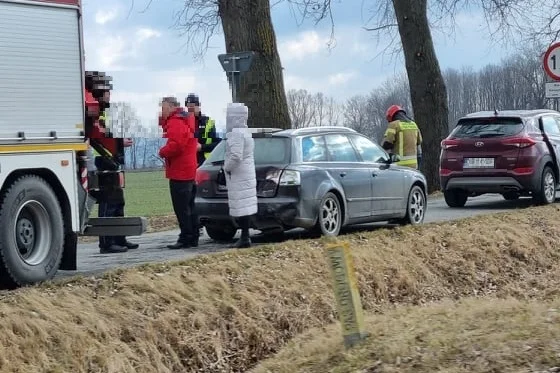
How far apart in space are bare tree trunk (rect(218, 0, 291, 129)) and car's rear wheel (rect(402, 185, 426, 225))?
4.36 m

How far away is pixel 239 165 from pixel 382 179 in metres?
2.93

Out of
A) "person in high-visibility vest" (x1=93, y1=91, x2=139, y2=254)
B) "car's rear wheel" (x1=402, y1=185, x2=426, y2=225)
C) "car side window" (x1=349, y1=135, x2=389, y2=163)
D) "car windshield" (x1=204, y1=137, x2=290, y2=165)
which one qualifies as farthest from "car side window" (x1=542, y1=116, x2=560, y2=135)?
"person in high-visibility vest" (x1=93, y1=91, x2=139, y2=254)

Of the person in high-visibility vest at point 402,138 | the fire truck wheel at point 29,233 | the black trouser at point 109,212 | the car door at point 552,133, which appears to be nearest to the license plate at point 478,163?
the person in high-visibility vest at point 402,138

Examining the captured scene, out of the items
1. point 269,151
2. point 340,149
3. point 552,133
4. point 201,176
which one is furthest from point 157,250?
point 552,133

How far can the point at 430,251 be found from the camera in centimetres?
1334

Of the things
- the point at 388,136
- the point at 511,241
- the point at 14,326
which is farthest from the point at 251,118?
the point at 14,326

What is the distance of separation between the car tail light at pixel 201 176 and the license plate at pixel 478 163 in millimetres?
6962

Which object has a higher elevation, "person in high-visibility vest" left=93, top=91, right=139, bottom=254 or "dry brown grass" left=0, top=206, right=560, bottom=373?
"person in high-visibility vest" left=93, top=91, right=139, bottom=254

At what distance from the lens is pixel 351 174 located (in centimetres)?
1382

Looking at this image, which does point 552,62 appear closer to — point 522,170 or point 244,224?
point 522,170

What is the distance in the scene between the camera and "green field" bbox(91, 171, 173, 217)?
28.3 metres

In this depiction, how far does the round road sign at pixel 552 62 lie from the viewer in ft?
60.1

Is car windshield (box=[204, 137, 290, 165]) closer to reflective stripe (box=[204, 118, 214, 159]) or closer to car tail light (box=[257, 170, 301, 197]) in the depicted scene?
car tail light (box=[257, 170, 301, 197])

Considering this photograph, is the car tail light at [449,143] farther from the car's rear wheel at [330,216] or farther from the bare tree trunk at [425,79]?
the bare tree trunk at [425,79]
